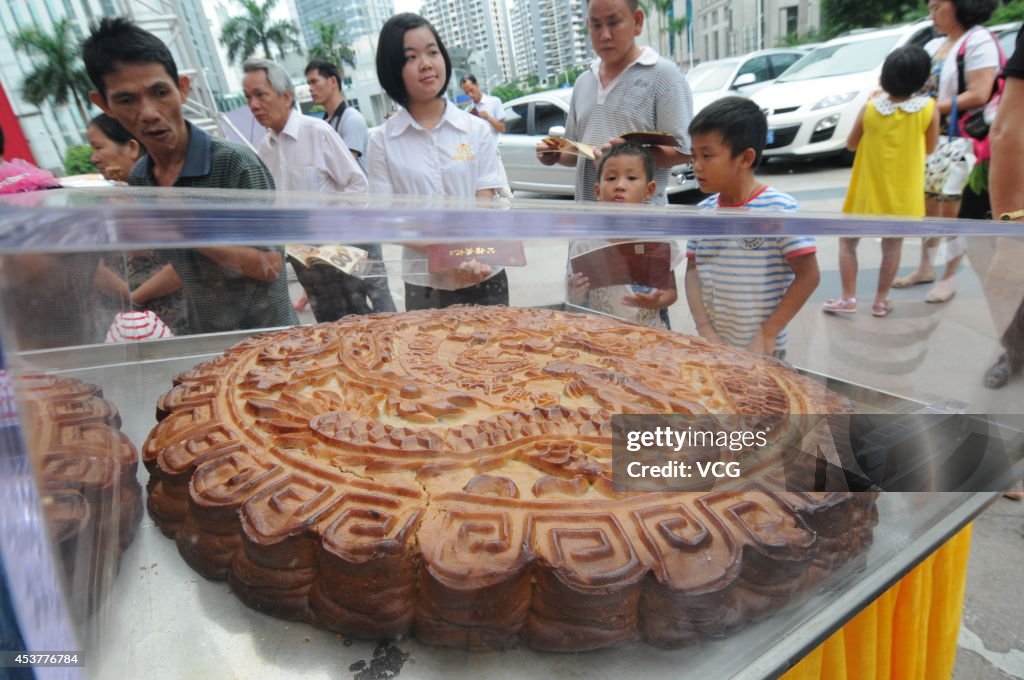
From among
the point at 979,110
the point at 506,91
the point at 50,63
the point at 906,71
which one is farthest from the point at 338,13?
the point at 979,110

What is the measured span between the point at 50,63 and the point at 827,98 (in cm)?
1304

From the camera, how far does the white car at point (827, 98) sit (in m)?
7.34

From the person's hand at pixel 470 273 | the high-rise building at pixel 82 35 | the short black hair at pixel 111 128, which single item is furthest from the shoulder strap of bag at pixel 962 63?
the high-rise building at pixel 82 35

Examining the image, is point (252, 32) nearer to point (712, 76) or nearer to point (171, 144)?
point (712, 76)

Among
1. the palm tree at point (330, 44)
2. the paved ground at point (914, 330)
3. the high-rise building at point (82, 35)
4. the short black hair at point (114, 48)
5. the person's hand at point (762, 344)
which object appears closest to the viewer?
the paved ground at point (914, 330)

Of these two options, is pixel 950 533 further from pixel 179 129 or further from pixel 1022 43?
pixel 179 129

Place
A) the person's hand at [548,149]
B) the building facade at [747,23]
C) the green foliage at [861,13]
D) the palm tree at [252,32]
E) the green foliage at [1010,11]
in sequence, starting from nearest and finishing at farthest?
the person's hand at [548,149], the green foliage at [1010,11], the building facade at [747,23], the green foliage at [861,13], the palm tree at [252,32]

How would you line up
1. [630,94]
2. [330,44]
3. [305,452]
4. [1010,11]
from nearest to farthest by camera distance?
1. [305,452]
2. [630,94]
3. [1010,11]
4. [330,44]

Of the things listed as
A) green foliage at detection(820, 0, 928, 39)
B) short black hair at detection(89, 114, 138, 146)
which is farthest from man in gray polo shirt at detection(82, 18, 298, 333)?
green foliage at detection(820, 0, 928, 39)

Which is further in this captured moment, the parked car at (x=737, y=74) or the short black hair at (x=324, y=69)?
the parked car at (x=737, y=74)

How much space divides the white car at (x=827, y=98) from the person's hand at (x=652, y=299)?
7350 millimetres

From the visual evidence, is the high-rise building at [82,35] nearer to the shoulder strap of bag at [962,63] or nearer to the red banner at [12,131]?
the red banner at [12,131]

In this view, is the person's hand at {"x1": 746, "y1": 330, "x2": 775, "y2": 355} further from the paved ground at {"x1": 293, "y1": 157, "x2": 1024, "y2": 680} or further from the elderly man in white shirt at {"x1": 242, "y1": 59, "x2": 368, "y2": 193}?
the elderly man in white shirt at {"x1": 242, "y1": 59, "x2": 368, "y2": 193}

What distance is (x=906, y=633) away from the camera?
3.84 feet
